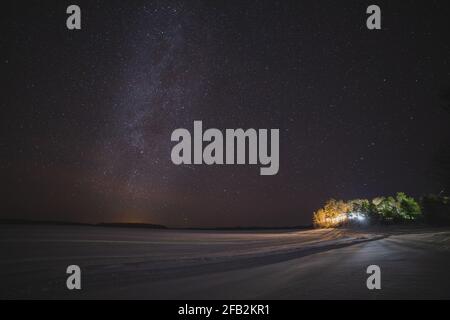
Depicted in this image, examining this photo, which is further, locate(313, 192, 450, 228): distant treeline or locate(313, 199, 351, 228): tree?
locate(313, 199, 351, 228): tree

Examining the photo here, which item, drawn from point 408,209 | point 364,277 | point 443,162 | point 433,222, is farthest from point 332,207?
point 364,277

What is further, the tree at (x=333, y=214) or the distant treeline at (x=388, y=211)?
the tree at (x=333, y=214)

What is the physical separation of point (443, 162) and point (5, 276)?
1033 inches

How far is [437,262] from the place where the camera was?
16.7 metres

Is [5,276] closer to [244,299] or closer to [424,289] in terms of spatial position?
[244,299]

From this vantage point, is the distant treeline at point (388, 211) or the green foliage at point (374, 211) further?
the green foliage at point (374, 211)

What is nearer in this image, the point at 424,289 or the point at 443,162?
the point at 424,289

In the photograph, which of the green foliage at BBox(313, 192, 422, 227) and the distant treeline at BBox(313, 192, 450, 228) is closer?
the distant treeline at BBox(313, 192, 450, 228)

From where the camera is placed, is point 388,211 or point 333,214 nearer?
point 388,211
